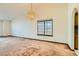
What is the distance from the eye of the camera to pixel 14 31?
725 cm

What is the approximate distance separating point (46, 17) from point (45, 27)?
0.59m

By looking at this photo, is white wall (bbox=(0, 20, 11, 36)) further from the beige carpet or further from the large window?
the large window

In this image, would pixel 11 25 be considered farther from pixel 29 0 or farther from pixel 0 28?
pixel 29 0

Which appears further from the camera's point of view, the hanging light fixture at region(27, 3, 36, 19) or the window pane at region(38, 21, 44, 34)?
the window pane at region(38, 21, 44, 34)

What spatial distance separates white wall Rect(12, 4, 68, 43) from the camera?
630cm

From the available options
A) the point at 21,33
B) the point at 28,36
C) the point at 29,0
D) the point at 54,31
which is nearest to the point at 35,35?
the point at 28,36

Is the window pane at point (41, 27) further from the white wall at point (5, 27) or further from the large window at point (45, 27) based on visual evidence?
the white wall at point (5, 27)

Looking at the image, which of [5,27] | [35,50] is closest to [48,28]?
[35,50]

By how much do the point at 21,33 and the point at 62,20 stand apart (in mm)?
2818

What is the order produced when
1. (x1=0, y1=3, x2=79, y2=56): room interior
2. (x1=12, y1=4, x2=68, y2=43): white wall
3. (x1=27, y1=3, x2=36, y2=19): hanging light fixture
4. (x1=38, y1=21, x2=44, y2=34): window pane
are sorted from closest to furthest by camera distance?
(x1=0, y1=3, x2=79, y2=56): room interior → (x1=12, y1=4, x2=68, y2=43): white wall → (x1=27, y1=3, x2=36, y2=19): hanging light fixture → (x1=38, y1=21, x2=44, y2=34): window pane

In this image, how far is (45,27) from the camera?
23.1 ft

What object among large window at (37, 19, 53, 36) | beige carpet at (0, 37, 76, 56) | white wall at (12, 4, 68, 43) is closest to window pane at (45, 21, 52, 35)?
large window at (37, 19, 53, 36)

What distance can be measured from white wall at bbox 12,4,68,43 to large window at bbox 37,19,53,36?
0.66ft

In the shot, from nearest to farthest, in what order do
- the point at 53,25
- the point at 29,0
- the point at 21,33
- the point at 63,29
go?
the point at 29,0 → the point at 63,29 → the point at 53,25 → the point at 21,33
